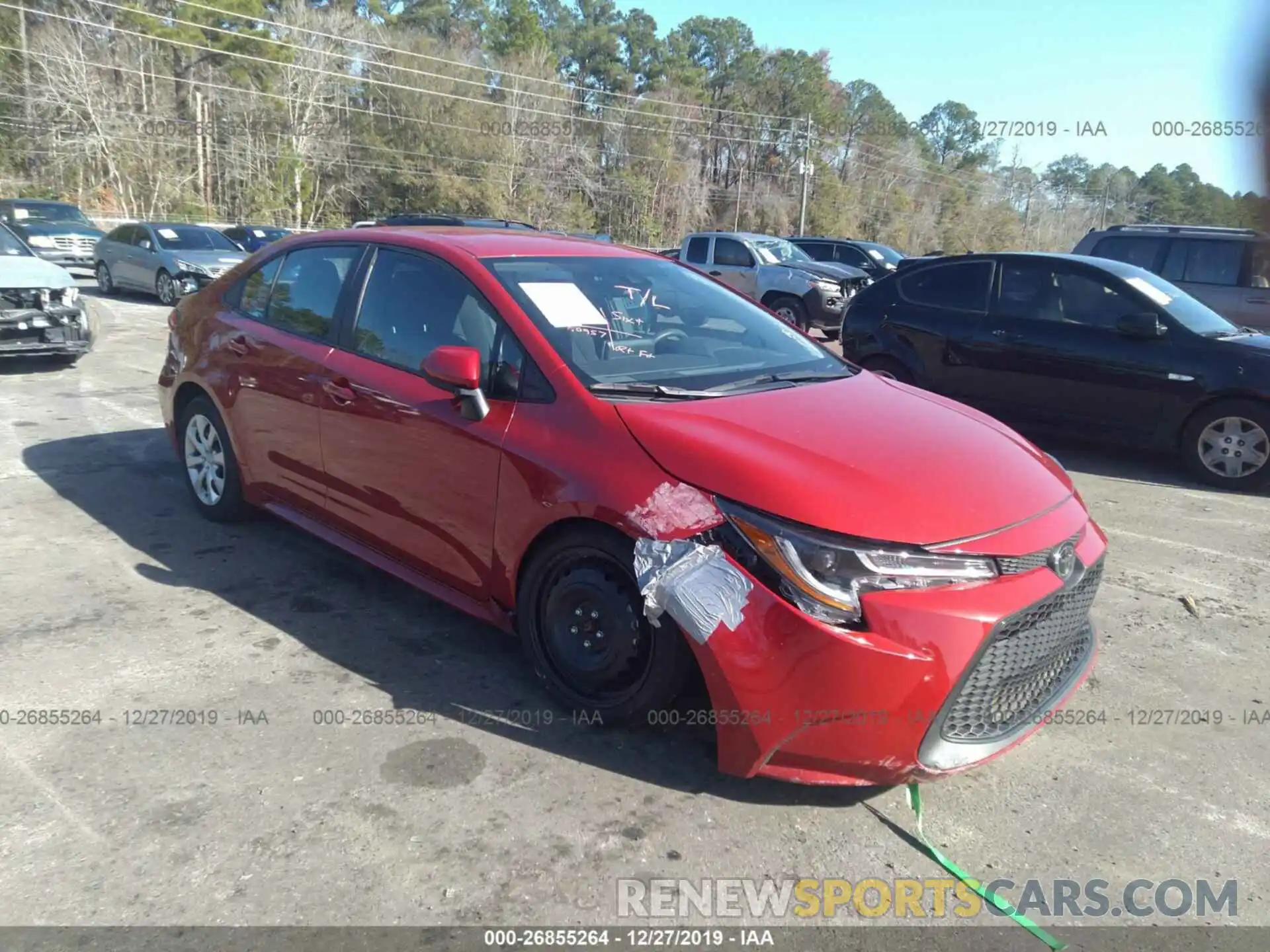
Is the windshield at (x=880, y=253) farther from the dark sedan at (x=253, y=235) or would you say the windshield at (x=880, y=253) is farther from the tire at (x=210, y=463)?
the tire at (x=210, y=463)

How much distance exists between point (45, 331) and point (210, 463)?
5.65 m

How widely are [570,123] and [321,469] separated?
49.3 m

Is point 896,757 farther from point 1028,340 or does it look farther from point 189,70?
point 189,70

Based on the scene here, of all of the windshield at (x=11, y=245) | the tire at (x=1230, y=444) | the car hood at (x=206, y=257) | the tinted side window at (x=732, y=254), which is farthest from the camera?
the car hood at (x=206, y=257)

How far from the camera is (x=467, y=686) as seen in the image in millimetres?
3701

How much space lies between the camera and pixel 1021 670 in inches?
117

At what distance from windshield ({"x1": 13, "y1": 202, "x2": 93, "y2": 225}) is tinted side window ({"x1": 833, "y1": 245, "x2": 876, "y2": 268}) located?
18378mm

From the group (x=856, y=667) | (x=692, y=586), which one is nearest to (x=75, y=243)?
(x=692, y=586)

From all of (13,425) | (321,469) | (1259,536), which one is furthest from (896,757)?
(13,425)

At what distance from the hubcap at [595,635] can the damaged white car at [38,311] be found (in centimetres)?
838

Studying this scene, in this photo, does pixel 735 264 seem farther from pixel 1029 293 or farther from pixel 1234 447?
pixel 1234 447

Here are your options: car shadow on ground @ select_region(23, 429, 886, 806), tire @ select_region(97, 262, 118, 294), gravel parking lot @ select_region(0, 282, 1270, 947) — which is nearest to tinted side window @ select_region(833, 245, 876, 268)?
tire @ select_region(97, 262, 118, 294)

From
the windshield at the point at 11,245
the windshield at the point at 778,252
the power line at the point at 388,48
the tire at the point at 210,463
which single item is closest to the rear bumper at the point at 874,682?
the tire at the point at 210,463

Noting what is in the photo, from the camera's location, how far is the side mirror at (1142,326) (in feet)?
23.4
